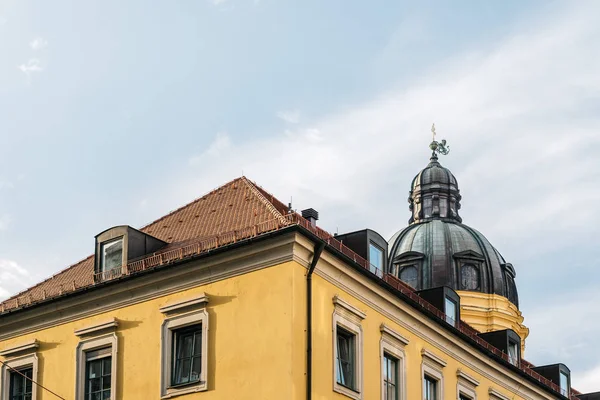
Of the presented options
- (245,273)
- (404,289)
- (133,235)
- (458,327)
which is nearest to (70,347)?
(133,235)

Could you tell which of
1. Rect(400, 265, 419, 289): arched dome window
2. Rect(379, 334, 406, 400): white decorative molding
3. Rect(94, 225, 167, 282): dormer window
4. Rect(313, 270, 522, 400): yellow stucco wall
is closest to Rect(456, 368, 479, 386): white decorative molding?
Rect(313, 270, 522, 400): yellow stucco wall

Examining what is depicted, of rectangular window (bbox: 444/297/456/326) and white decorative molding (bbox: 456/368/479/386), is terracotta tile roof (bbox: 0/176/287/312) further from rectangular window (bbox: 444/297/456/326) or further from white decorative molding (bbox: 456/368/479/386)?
white decorative molding (bbox: 456/368/479/386)

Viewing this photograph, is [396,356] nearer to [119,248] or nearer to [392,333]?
[392,333]

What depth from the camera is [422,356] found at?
120 feet

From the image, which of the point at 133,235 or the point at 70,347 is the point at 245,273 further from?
the point at 70,347

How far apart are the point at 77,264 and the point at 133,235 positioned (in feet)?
15.8

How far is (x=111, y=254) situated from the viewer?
114 feet

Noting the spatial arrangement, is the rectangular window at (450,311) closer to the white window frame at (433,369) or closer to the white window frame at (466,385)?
the white window frame at (466,385)

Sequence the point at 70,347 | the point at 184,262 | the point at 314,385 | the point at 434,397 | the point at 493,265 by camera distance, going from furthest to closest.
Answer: the point at 493,265 < the point at 434,397 < the point at 70,347 < the point at 184,262 < the point at 314,385

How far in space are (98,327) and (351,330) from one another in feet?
23.7

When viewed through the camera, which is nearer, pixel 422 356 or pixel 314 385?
pixel 314 385

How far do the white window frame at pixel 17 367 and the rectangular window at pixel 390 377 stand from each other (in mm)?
10182

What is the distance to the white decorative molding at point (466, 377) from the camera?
3878cm

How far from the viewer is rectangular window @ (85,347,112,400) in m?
33.7
